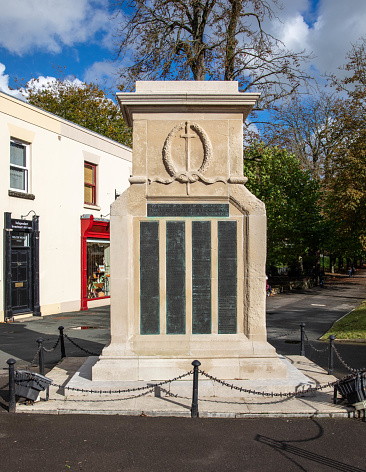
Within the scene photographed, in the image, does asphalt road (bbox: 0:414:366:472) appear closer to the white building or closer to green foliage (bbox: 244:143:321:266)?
the white building

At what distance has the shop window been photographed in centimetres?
2286

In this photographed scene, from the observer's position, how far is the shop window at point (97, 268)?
22.9 metres

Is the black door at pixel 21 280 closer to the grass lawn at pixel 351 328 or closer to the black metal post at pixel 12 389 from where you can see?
the black metal post at pixel 12 389

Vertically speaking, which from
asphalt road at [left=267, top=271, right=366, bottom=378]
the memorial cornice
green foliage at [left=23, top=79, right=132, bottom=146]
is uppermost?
green foliage at [left=23, top=79, right=132, bottom=146]

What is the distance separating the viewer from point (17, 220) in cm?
1848

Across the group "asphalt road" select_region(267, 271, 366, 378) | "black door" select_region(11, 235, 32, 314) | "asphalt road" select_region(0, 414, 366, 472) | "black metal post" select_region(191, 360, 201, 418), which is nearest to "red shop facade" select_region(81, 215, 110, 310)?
"black door" select_region(11, 235, 32, 314)

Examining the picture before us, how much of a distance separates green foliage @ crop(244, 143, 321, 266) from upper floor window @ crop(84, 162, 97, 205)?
12982 mm

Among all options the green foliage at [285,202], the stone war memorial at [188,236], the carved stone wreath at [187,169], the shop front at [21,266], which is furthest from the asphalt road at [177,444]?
the green foliage at [285,202]

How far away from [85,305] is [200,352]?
48.0ft

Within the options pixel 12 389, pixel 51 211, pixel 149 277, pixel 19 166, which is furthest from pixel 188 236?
pixel 51 211

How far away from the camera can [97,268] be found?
2348 cm

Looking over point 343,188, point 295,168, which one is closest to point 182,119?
point 343,188

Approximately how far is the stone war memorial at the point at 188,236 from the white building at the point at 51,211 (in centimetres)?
1090

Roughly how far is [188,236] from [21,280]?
1221 centimetres
